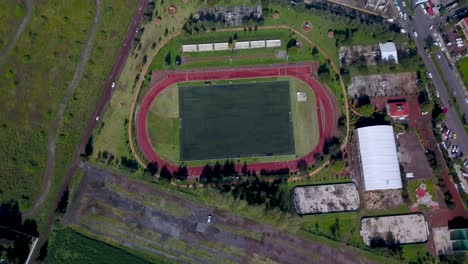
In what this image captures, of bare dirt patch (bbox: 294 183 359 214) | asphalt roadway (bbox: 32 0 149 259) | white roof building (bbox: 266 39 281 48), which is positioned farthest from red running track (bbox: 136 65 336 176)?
asphalt roadway (bbox: 32 0 149 259)

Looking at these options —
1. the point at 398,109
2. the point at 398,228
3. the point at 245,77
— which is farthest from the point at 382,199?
the point at 245,77

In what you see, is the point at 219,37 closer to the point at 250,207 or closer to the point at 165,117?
the point at 165,117

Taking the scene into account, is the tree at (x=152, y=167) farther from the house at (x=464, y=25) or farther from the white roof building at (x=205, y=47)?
the house at (x=464, y=25)

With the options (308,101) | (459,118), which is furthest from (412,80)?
(308,101)

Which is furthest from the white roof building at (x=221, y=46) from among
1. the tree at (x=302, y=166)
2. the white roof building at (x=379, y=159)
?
the white roof building at (x=379, y=159)

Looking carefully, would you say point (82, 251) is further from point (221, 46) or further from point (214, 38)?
point (214, 38)
